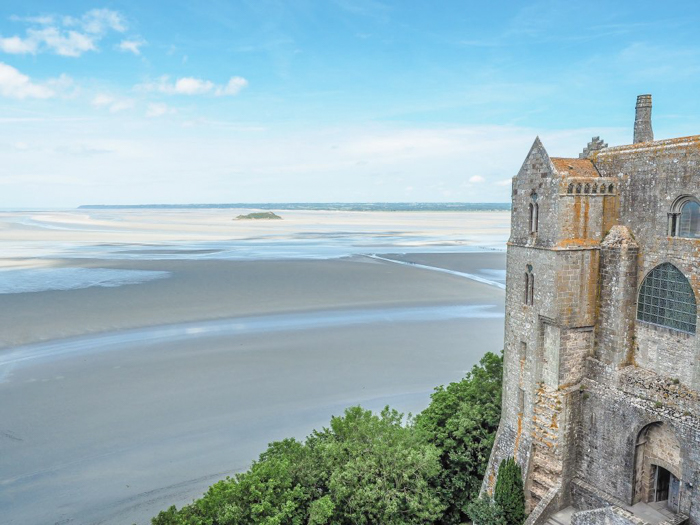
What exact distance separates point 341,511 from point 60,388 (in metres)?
21.2

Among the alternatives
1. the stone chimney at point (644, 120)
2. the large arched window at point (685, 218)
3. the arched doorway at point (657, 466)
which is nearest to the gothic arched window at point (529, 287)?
the large arched window at point (685, 218)

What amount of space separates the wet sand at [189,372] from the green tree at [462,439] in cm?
630

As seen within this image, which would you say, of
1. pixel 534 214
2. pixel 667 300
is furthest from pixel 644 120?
pixel 667 300

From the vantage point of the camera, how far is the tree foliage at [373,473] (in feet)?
54.7

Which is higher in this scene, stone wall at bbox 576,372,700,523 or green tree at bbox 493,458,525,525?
stone wall at bbox 576,372,700,523

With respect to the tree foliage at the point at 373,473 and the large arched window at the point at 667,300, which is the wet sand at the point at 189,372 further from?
the large arched window at the point at 667,300

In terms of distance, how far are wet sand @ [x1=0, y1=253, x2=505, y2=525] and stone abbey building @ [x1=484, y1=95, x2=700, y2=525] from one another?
36.8 feet

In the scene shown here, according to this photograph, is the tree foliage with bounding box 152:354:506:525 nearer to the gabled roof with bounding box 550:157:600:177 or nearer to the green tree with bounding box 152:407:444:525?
the green tree with bounding box 152:407:444:525

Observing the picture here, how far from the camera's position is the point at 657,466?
17.2 meters

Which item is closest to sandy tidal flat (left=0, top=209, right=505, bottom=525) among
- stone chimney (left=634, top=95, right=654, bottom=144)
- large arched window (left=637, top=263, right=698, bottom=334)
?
large arched window (left=637, top=263, right=698, bottom=334)

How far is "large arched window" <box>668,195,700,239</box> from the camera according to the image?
52.1 ft

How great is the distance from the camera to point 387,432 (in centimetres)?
2041

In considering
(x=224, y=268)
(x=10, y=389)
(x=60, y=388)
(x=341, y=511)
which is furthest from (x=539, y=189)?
(x=224, y=268)

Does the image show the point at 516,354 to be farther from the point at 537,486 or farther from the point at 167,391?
the point at 167,391
